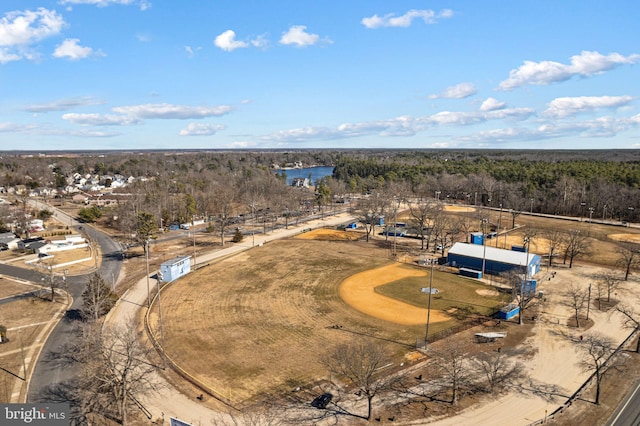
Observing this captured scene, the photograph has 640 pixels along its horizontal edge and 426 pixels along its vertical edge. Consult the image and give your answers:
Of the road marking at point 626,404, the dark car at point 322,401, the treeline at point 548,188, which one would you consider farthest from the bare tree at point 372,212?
the dark car at point 322,401

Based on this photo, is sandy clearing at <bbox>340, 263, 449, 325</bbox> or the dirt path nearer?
the dirt path

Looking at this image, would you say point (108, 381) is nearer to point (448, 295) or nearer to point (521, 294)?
point (448, 295)

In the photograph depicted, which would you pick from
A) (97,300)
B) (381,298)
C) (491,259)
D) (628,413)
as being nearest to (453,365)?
(628,413)

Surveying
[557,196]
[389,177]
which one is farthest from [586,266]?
[389,177]

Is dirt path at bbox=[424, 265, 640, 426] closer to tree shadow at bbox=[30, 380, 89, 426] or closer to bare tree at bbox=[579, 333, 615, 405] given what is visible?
bare tree at bbox=[579, 333, 615, 405]

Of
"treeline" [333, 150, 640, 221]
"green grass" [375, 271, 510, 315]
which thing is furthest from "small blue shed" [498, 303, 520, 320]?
"treeline" [333, 150, 640, 221]

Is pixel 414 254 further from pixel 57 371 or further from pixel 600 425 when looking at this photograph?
pixel 57 371

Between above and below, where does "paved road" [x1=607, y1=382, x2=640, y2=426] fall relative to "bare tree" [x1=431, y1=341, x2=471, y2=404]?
below
